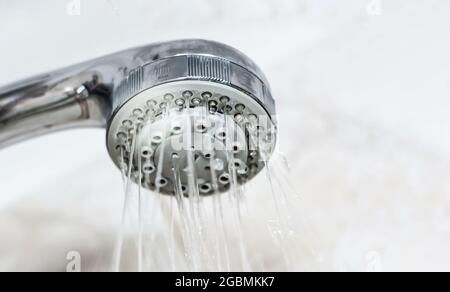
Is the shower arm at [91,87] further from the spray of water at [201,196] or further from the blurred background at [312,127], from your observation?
the blurred background at [312,127]

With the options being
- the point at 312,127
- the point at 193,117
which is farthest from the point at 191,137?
the point at 312,127

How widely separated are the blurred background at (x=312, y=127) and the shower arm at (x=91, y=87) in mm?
215

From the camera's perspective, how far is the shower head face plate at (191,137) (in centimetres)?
42

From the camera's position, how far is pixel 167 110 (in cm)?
43

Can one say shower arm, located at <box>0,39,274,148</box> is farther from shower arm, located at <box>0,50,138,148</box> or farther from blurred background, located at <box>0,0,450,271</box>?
blurred background, located at <box>0,0,450,271</box>

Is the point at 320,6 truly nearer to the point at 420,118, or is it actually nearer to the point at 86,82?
the point at 420,118

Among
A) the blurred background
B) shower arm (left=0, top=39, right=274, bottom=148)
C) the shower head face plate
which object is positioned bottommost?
the shower head face plate

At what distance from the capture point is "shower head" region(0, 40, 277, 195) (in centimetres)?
42

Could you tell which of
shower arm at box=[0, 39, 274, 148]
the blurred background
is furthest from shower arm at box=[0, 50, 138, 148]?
the blurred background

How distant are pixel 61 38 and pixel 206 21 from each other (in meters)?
0.17

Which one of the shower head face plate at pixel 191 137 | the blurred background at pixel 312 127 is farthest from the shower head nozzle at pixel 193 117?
the blurred background at pixel 312 127

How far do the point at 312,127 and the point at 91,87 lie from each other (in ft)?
1.21

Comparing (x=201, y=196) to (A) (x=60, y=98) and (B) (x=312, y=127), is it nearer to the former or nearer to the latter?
(A) (x=60, y=98)
